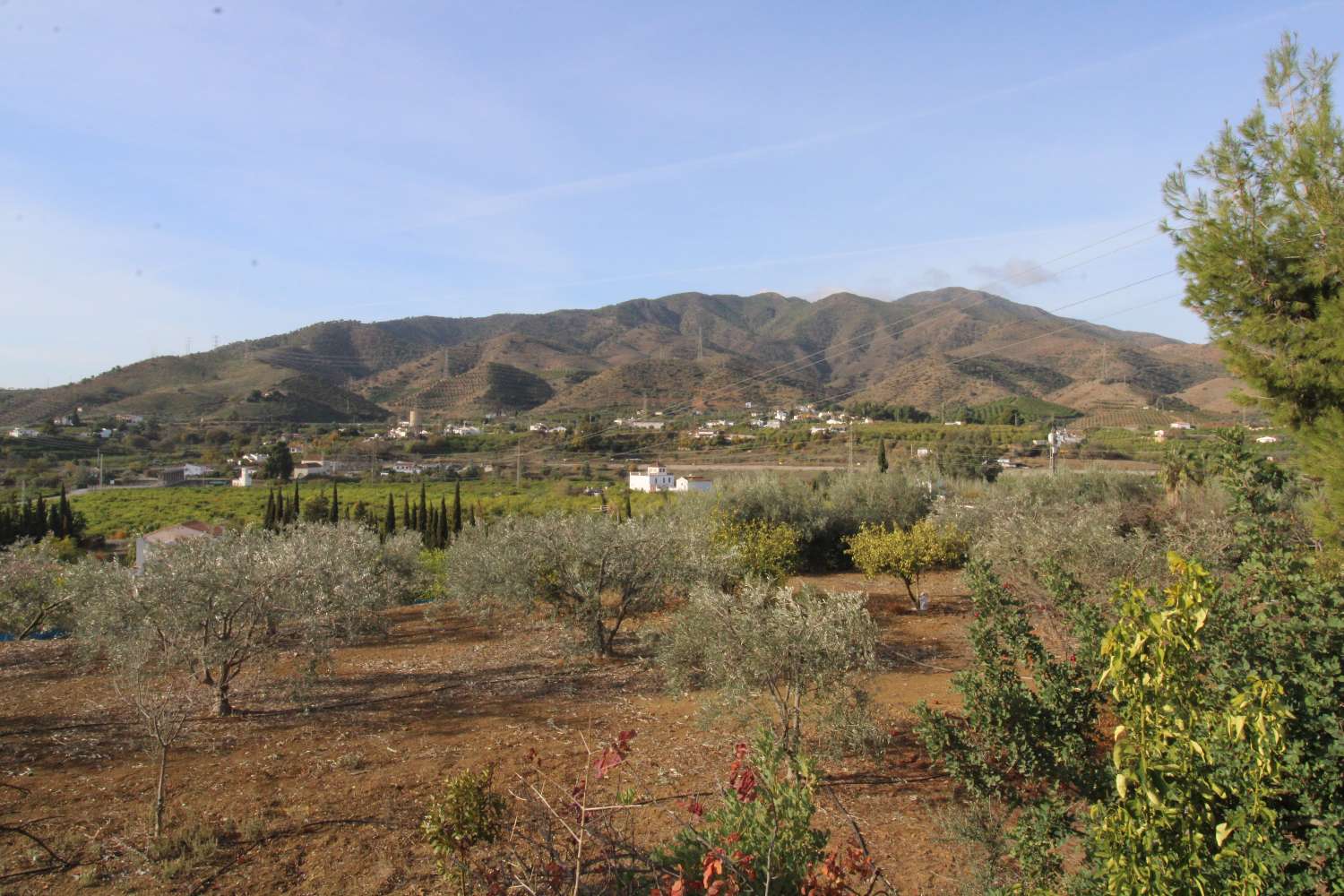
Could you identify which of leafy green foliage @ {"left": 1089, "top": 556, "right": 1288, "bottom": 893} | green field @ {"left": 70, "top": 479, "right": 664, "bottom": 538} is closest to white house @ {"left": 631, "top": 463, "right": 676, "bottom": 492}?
green field @ {"left": 70, "top": 479, "right": 664, "bottom": 538}

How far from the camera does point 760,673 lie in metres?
8.76

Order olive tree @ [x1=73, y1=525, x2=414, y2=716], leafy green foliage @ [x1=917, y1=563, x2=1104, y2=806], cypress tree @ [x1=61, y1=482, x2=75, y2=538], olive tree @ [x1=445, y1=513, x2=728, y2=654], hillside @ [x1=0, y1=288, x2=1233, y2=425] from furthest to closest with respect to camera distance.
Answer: hillside @ [x1=0, y1=288, x2=1233, y2=425] → cypress tree @ [x1=61, y1=482, x2=75, y2=538] → olive tree @ [x1=445, y1=513, x2=728, y2=654] → olive tree @ [x1=73, y1=525, x2=414, y2=716] → leafy green foliage @ [x1=917, y1=563, x2=1104, y2=806]

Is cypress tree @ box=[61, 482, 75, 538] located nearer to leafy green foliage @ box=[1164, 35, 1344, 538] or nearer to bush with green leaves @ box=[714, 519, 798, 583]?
bush with green leaves @ box=[714, 519, 798, 583]

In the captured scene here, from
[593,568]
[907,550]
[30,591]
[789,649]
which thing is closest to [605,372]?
[907,550]

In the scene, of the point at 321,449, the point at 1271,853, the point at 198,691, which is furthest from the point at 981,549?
the point at 321,449

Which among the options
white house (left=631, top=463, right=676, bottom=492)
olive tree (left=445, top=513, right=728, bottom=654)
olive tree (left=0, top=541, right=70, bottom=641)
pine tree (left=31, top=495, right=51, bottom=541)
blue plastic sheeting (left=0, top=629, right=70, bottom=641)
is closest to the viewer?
olive tree (left=445, top=513, right=728, bottom=654)

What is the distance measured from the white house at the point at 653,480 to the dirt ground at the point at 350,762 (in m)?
27.7

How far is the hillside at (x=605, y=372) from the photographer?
6525 cm

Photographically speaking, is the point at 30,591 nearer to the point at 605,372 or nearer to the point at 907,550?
the point at 907,550

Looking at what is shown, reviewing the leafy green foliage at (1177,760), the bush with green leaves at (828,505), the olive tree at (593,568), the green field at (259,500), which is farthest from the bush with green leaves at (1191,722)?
the green field at (259,500)

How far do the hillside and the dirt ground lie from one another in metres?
53.2

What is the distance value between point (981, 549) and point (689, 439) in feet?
130

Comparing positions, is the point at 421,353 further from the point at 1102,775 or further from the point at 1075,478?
the point at 1102,775

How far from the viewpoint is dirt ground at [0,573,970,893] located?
6.66m
